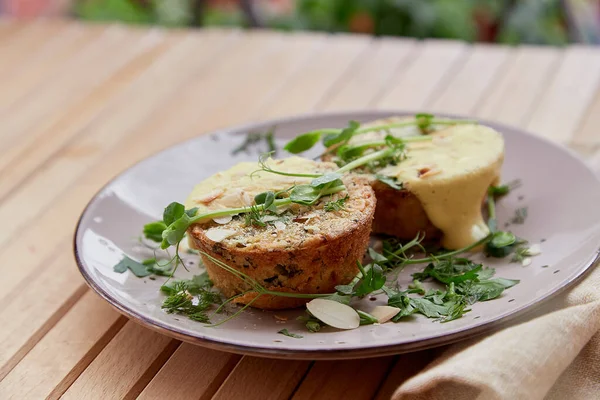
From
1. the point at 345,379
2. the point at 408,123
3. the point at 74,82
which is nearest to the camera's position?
the point at 345,379

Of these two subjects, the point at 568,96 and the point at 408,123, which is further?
the point at 568,96

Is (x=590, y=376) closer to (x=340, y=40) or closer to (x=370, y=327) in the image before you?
(x=370, y=327)

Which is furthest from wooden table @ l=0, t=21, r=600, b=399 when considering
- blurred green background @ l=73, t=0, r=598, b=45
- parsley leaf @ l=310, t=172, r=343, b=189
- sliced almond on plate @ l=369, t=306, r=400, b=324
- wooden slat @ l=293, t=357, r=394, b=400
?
blurred green background @ l=73, t=0, r=598, b=45

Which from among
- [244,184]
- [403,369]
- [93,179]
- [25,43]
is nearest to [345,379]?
[403,369]

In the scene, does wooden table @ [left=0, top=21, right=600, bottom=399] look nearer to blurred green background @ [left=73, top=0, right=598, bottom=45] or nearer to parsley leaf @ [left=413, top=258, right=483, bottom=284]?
parsley leaf @ [left=413, top=258, right=483, bottom=284]

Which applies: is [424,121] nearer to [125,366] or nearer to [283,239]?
[283,239]

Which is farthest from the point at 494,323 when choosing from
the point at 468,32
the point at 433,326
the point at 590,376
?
the point at 468,32
